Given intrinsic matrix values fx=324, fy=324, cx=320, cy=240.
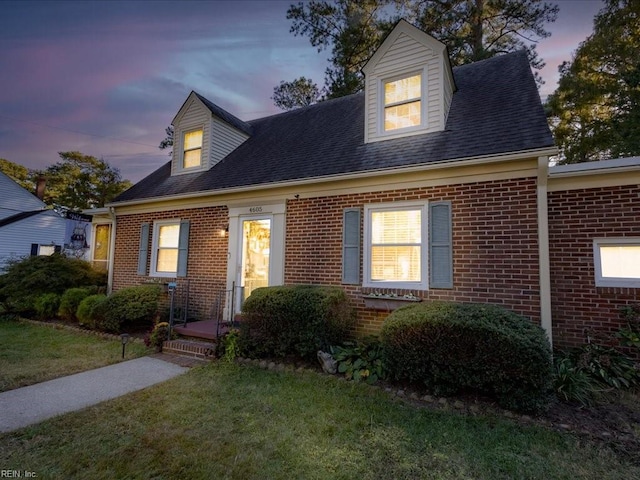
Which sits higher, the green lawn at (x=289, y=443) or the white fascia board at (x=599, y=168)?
the white fascia board at (x=599, y=168)

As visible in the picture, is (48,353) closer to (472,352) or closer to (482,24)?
(472,352)

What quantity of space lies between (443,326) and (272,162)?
5.78 meters

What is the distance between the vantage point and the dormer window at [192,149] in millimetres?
9500

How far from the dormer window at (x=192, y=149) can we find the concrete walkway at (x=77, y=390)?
19.5ft

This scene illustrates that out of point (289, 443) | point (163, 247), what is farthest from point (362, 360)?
point (163, 247)

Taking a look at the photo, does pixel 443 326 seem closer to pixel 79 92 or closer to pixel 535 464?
pixel 535 464

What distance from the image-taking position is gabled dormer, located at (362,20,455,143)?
6293 millimetres

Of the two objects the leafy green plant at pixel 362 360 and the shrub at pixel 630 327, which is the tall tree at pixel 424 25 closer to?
the shrub at pixel 630 327

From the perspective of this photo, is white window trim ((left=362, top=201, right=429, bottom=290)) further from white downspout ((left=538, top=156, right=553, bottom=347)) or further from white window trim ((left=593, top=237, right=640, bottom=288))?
white window trim ((left=593, top=237, right=640, bottom=288))

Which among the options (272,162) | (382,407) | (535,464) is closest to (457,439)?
(535,464)

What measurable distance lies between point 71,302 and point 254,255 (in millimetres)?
5038

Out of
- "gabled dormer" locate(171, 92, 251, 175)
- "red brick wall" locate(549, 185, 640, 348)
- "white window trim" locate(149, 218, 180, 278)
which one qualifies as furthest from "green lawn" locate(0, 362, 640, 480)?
"gabled dormer" locate(171, 92, 251, 175)

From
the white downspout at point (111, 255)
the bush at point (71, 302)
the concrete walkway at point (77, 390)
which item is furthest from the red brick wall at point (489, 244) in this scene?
the white downspout at point (111, 255)

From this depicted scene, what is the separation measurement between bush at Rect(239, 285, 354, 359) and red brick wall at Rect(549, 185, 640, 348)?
135 inches
